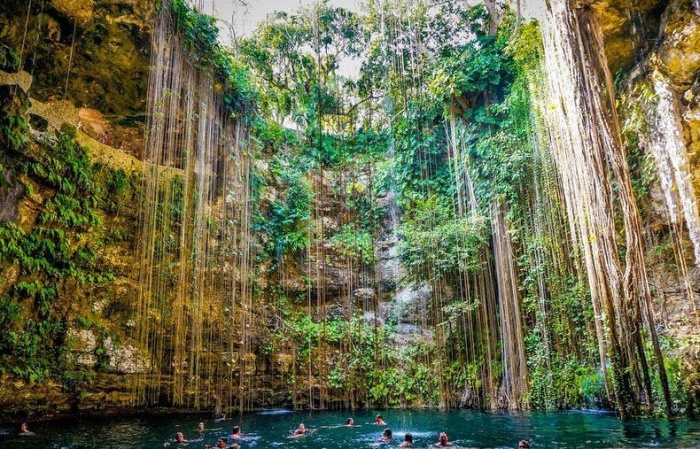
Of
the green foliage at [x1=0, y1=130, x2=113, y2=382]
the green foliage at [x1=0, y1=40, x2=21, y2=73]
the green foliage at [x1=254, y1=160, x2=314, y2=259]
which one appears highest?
the green foliage at [x1=0, y1=40, x2=21, y2=73]

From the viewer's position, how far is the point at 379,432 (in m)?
7.24

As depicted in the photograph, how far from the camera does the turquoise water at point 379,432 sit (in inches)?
215

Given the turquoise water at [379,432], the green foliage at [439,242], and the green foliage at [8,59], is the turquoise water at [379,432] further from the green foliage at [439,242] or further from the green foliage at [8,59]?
the green foliage at [8,59]

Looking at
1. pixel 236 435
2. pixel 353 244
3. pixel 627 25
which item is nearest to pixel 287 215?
pixel 353 244

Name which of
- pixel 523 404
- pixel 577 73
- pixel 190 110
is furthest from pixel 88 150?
pixel 523 404

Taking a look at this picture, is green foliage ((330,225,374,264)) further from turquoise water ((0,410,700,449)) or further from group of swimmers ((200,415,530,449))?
group of swimmers ((200,415,530,449))

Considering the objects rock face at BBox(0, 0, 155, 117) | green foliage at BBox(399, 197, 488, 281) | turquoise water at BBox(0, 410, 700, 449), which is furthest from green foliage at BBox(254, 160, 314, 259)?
turquoise water at BBox(0, 410, 700, 449)

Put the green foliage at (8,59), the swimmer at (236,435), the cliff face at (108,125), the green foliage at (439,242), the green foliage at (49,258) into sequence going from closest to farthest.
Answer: the swimmer at (236,435) < the cliff face at (108,125) < the green foliage at (49,258) < the green foliage at (8,59) < the green foliage at (439,242)

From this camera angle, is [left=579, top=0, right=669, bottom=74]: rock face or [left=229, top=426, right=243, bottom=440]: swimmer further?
[left=579, top=0, right=669, bottom=74]: rock face

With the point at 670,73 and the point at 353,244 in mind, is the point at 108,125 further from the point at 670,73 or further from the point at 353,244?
the point at 670,73

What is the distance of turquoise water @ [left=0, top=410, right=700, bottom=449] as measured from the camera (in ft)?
17.9

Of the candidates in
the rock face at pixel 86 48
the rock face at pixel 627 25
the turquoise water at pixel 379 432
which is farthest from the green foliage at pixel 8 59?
the rock face at pixel 627 25

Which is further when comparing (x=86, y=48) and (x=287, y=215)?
(x=287, y=215)

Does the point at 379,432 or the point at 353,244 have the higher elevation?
the point at 353,244
